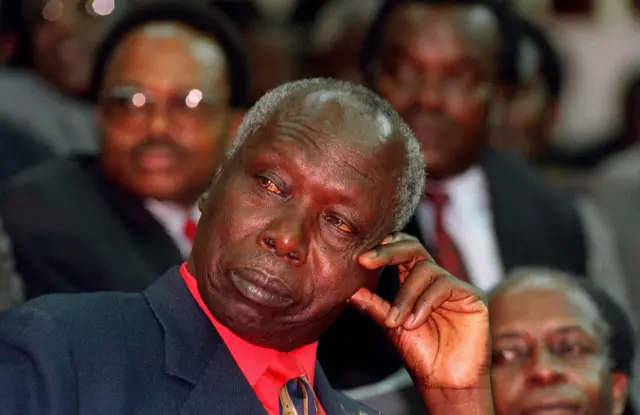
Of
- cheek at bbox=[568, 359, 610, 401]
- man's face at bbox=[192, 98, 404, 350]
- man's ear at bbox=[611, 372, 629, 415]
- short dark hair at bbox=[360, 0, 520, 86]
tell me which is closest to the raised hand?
man's face at bbox=[192, 98, 404, 350]

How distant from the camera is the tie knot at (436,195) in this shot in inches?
166

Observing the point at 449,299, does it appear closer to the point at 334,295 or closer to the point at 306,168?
the point at 334,295

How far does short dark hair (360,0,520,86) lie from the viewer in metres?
4.36

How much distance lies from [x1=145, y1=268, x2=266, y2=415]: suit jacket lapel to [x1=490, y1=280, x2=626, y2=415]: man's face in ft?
3.34

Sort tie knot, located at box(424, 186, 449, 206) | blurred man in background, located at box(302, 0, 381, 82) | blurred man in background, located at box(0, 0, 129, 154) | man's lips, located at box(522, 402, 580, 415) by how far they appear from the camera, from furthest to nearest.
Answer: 1. blurred man in background, located at box(302, 0, 381, 82)
2. blurred man in background, located at box(0, 0, 129, 154)
3. tie knot, located at box(424, 186, 449, 206)
4. man's lips, located at box(522, 402, 580, 415)

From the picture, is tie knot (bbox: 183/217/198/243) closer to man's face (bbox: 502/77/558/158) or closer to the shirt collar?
the shirt collar

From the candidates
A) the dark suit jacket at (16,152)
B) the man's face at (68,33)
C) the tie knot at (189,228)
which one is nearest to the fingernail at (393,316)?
the tie knot at (189,228)

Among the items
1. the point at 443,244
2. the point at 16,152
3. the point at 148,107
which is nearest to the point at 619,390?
the point at 443,244

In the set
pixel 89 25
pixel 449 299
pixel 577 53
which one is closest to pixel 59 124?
pixel 89 25

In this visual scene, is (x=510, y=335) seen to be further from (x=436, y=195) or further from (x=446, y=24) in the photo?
(x=446, y=24)

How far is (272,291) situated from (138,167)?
1.58 m

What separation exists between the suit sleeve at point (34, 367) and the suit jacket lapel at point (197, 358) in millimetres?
216

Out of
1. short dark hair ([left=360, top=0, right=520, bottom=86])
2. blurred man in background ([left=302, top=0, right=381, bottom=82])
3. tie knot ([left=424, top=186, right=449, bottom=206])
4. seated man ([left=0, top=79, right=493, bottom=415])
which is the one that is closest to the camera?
seated man ([left=0, top=79, right=493, bottom=415])

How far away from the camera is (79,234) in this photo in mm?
3562
